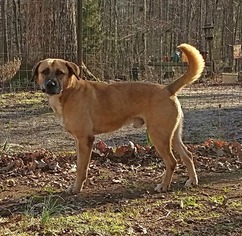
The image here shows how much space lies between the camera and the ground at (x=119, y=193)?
3801mm

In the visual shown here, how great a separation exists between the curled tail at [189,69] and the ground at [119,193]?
1.05 m

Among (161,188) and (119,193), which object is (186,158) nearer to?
(161,188)

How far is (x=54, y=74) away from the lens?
4.96m

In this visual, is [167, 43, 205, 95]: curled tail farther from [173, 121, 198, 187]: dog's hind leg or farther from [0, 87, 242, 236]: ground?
[0, 87, 242, 236]: ground

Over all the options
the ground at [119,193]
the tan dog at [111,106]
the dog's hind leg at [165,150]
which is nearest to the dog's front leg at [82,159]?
the tan dog at [111,106]

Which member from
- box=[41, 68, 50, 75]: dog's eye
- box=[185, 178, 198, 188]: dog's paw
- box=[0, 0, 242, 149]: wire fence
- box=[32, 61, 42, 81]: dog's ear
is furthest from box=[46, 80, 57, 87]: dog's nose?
box=[0, 0, 242, 149]: wire fence

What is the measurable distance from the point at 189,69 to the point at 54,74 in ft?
4.62

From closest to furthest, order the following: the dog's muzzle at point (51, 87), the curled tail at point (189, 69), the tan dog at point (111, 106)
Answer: the dog's muzzle at point (51, 87) → the tan dog at point (111, 106) → the curled tail at point (189, 69)

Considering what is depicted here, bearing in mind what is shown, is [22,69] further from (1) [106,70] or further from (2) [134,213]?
(2) [134,213]

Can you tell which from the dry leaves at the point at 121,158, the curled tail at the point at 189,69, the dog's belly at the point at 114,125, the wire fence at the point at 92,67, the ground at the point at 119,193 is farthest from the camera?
the wire fence at the point at 92,67

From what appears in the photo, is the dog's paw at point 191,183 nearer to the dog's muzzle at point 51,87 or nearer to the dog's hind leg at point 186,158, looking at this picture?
the dog's hind leg at point 186,158

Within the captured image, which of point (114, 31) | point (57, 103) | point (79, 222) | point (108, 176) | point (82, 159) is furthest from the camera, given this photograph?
point (114, 31)

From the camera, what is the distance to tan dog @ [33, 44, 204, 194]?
4.93 metres

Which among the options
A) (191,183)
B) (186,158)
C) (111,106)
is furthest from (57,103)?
(191,183)
